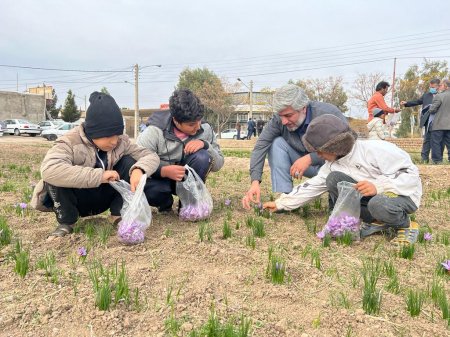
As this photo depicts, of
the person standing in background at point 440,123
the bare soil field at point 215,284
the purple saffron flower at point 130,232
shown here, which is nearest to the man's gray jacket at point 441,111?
the person standing in background at point 440,123

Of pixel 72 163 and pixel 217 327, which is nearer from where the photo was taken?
pixel 217 327

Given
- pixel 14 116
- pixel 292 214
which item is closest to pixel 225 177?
pixel 292 214

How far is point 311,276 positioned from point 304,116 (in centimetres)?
179

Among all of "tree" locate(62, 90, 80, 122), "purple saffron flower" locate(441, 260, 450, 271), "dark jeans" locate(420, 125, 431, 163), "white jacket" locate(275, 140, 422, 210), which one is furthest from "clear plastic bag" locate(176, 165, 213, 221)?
"tree" locate(62, 90, 80, 122)

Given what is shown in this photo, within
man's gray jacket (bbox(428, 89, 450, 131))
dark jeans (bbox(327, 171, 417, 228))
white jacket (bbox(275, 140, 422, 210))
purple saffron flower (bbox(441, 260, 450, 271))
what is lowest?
purple saffron flower (bbox(441, 260, 450, 271))

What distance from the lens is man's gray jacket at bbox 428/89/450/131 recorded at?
321 inches

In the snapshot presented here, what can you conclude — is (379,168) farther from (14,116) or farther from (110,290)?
(14,116)

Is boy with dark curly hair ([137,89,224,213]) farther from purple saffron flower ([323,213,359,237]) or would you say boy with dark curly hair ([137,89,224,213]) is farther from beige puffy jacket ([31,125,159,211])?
purple saffron flower ([323,213,359,237])

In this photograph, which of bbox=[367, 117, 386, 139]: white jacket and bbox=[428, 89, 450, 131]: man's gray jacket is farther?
bbox=[367, 117, 386, 139]: white jacket

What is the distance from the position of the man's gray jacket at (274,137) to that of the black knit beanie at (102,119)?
4.54 feet

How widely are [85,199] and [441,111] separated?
7.65 metres

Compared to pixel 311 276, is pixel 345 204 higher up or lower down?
higher up

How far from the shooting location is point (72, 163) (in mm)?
2846

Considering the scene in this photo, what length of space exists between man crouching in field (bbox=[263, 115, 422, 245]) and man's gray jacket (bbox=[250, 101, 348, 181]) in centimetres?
68
